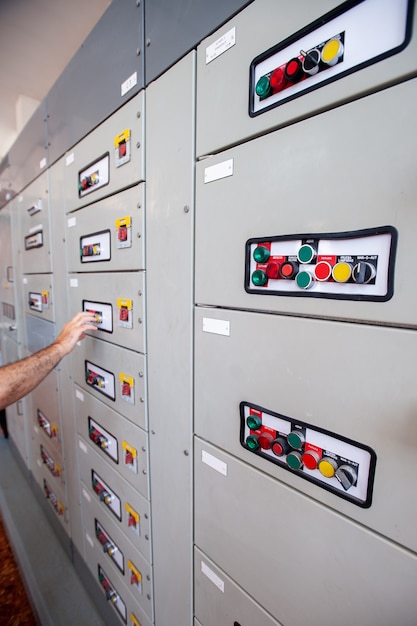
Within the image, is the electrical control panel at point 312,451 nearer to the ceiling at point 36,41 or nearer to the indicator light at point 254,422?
the indicator light at point 254,422

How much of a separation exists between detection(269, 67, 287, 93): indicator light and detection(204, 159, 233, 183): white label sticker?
0.18m

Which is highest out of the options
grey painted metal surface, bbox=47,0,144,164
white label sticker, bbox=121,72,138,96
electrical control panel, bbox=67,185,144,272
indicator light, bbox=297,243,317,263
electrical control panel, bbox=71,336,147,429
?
grey painted metal surface, bbox=47,0,144,164

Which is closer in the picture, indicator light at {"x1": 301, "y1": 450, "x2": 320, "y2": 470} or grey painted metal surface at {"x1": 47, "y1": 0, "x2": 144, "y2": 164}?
indicator light at {"x1": 301, "y1": 450, "x2": 320, "y2": 470}

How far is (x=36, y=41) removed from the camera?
2307 mm

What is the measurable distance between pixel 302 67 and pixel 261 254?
0.37 meters

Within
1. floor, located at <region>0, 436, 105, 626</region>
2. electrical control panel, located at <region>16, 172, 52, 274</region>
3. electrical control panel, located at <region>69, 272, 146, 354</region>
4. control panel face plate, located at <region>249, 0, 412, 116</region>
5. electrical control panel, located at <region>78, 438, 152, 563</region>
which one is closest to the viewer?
control panel face plate, located at <region>249, 0, 412, 116</region>

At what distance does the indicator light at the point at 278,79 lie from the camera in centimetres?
60

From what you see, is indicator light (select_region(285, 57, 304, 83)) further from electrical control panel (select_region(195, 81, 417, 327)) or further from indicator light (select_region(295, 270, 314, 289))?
indicator light (select_region(295, 270, 314, 289))

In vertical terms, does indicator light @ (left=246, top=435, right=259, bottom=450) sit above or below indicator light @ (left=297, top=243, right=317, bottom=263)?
below

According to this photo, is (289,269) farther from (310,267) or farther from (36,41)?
(36,41)

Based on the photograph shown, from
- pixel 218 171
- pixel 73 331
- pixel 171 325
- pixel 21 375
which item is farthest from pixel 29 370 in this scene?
pixel 218 171

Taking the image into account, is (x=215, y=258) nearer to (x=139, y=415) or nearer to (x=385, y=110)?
(x=385, y=110)

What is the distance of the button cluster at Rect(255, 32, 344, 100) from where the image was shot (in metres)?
0.52

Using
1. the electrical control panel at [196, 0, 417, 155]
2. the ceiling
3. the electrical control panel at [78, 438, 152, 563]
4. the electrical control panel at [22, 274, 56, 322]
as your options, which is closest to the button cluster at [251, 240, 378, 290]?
the electrical control panel at [196, 0, 417, 155]
